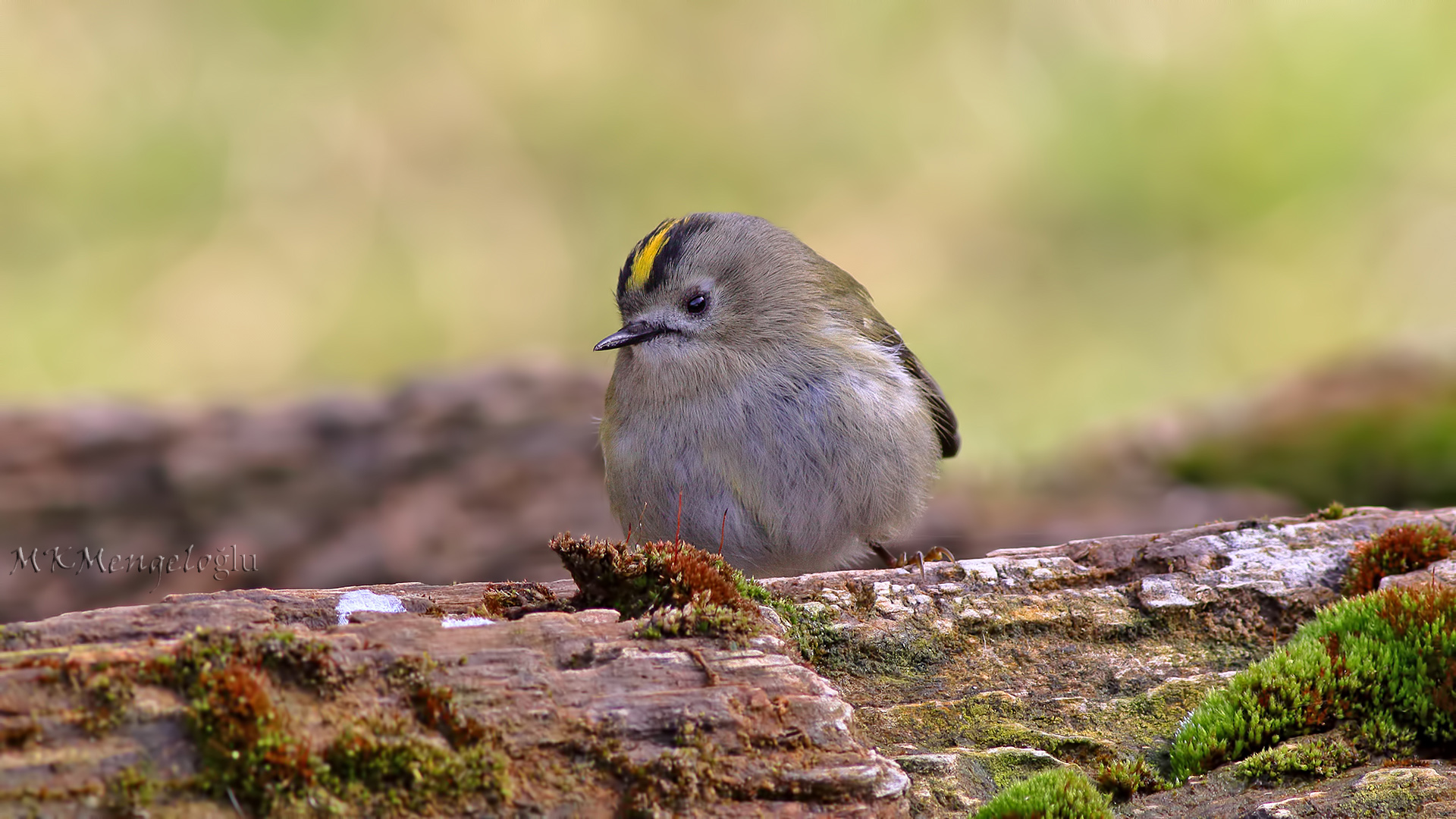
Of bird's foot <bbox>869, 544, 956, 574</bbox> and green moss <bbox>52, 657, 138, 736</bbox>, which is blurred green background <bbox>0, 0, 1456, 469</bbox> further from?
green moss <bbox>52, 657, 138, 736</bbox>

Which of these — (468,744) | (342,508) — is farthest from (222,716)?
(342,508)

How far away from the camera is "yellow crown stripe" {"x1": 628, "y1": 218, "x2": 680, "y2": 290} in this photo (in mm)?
6910

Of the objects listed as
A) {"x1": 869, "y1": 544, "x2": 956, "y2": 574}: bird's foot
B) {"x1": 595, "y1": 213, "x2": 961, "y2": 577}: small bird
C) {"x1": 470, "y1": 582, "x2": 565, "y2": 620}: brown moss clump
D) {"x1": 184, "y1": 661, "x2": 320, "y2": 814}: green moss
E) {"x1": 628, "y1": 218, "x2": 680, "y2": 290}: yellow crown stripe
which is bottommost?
{"x1": 184, "y1": 661, "x2": 320, "y2": 814}: green moss

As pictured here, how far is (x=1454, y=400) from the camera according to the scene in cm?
1085

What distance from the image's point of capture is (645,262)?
694cm

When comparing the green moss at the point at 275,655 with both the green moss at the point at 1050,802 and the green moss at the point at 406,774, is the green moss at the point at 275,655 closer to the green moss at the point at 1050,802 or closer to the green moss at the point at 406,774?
the green moss at the point at 406,774

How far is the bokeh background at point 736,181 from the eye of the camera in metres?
12.7

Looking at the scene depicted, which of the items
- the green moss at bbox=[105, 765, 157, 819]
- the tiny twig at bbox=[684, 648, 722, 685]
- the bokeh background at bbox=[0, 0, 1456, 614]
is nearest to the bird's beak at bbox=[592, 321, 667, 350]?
the tiny twig at bbox=[684, 648, 722, 685]

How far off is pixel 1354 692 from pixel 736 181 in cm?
1012

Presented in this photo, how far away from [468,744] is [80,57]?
12202mm

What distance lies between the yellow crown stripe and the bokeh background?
19.4 ft

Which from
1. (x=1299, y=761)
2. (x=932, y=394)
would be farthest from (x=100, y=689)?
(x=932, y=394)

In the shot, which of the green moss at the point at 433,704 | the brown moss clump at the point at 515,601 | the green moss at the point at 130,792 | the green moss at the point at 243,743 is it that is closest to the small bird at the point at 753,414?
the brown moss clump at the point at 515,601

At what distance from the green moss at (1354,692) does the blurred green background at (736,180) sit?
7216mm
